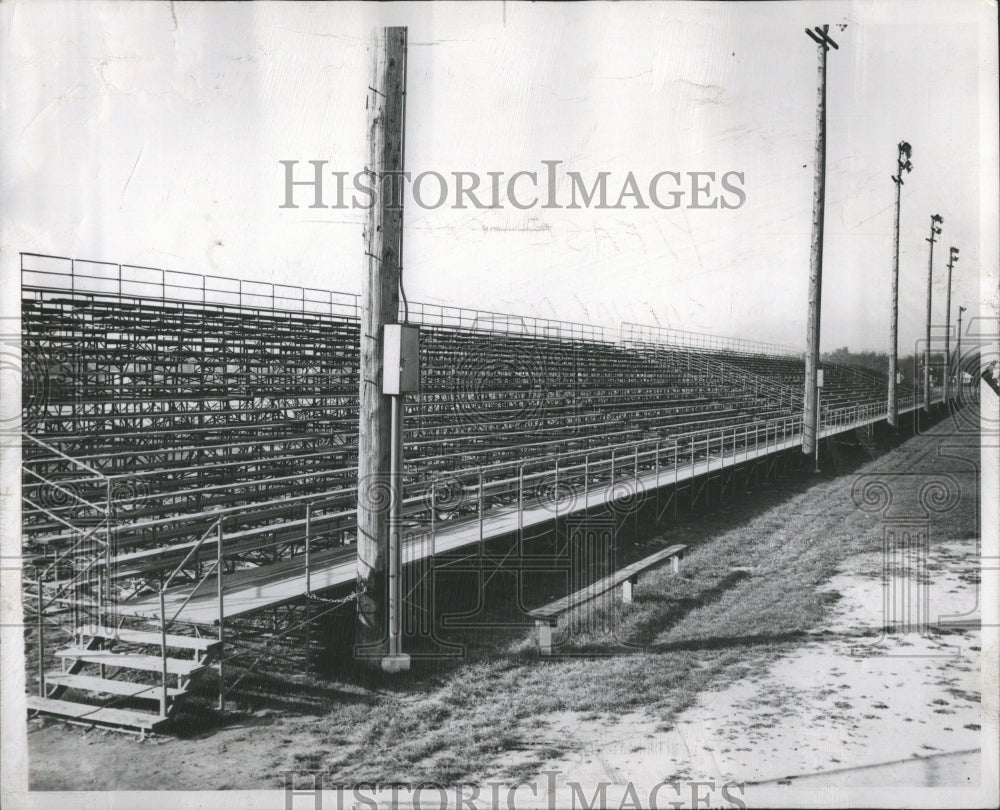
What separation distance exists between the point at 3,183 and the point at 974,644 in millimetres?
7476

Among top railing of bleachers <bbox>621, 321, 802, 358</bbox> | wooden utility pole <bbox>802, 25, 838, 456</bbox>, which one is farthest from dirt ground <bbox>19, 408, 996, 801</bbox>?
top railing of bleachers <bbox>621, 321, 802, 358</bbox>

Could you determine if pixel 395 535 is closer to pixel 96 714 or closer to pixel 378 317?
pixel 378 317

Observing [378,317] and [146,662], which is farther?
[378,317]

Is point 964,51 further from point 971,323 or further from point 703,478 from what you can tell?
point 703,478

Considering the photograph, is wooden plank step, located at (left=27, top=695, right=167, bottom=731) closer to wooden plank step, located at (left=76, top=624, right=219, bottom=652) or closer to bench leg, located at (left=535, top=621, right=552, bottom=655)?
wooden plank step, located at (left=76, top=624, right=219, bottom=652)

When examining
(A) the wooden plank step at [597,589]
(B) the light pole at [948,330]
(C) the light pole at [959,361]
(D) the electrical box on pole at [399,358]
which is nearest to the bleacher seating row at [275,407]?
(D) the electrical box on pole at [399,358]

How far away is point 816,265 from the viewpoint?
8.86 m

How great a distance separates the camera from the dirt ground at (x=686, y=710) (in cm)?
434

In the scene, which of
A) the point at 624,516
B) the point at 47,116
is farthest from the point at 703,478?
the point at 47,116

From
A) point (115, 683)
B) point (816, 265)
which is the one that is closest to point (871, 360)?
point (816, 265)

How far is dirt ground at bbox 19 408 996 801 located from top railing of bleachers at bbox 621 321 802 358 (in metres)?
5.06

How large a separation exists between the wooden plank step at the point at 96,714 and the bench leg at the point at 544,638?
273 centimetres

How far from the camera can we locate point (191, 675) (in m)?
4.50

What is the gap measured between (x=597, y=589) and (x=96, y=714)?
4298 millimetres
